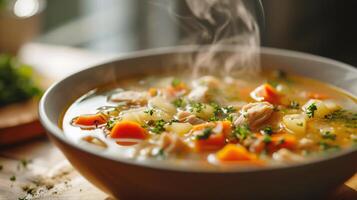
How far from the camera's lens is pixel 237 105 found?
279 centimetres

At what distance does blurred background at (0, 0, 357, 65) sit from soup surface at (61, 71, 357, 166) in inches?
74.4

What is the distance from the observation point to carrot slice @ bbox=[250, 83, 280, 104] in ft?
9.41

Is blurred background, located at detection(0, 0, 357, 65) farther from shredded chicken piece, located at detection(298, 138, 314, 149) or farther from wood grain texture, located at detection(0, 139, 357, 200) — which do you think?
shredded chicken piece, located at detection(298, 138, 314, 149)

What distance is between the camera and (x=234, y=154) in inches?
80.0

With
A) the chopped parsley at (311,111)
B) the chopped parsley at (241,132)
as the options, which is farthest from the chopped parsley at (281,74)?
the chopped parsley at (241,132)

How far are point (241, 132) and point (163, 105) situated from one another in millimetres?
582

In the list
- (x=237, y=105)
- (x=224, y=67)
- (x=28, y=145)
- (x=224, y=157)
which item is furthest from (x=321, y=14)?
(x=224, y=157)

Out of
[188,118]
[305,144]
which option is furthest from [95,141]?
[305,144]

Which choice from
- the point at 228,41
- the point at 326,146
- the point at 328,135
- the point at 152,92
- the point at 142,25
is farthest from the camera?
the point at 142,25

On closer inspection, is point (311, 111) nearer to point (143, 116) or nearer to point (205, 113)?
point (205, 113)

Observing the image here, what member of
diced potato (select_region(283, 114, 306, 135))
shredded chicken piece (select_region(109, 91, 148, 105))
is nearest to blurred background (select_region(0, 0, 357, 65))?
shredded chicken piece (select_region(109, 91, 148, 105))

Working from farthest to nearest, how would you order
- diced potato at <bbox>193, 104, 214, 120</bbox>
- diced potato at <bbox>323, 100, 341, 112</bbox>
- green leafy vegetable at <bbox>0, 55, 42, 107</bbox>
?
green leafy vegetable at <bbox>0, 55, 42, 107</bbox> → diced potato at <bbox>323, 100, 341, 112</bbox> → diced potato at <bbox>193, 104, 214, 120</bbox>

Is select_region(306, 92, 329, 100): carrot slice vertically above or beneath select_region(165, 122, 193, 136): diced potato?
beneath

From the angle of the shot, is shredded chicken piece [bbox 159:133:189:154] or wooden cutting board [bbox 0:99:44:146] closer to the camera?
shredded chicken piece [bbox 159:133:189:154]
